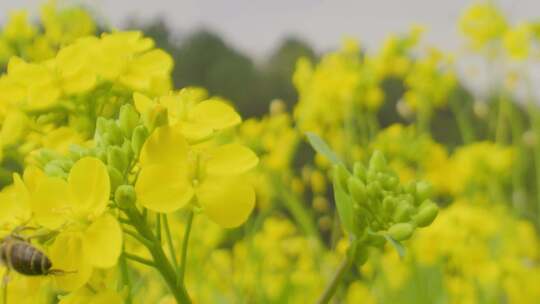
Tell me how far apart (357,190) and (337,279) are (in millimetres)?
97

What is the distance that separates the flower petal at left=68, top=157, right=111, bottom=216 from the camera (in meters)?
0.70

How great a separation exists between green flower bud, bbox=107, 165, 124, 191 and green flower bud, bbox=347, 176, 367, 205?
0.24 metres

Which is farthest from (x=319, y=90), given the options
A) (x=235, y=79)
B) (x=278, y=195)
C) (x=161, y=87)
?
(x=235, y=79)

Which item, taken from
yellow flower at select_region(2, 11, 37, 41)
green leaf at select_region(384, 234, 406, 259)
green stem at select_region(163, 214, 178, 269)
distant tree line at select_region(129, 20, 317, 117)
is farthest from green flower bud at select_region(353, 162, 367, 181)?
distant tree line at select_region(129, 20, 317, 117)

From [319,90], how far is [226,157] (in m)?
1.95

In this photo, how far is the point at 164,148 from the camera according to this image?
716 mm

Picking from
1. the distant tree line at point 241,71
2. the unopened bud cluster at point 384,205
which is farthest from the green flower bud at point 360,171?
the distant tree line at point 241,71

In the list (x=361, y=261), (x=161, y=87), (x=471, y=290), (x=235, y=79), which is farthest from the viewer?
(x=235, y=79)

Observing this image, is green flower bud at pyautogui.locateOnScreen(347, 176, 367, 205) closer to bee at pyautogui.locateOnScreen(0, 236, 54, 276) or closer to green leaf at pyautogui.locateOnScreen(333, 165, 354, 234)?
green leaf at pyautogui.locateOnScreen(333, 165, 354, 234)

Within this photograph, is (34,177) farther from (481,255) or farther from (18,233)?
(481,255)

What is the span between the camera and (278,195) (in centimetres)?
262

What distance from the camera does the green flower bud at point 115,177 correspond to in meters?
0.74

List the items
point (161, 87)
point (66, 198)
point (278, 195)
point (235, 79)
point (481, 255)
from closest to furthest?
1. point (66, 198)
2. point (161, 87)
3. point (481, 255)
4. point (278, 195)
5. point (235, 79)

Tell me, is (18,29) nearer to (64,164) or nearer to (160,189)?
(64,164)
